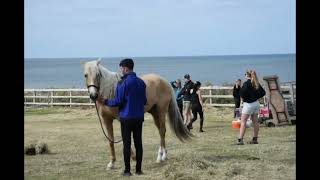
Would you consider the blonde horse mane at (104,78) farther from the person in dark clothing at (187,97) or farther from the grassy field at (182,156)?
the person in dark clothing at (187,97)

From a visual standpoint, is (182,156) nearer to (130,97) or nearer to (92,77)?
(130,97)

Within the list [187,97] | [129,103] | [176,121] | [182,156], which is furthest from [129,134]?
[187,97]

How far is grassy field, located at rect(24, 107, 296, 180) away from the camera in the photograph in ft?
25.8

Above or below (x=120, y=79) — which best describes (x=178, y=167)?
below

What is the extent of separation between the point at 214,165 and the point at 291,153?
208 centimetres

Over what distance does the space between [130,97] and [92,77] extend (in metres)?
0.78

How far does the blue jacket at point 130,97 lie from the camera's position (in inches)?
311

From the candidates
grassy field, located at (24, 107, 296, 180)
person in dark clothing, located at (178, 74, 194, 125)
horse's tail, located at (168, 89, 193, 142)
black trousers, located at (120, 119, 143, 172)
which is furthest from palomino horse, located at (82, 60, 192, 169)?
person in dark clothing, located at (178, 74, 194, 125)

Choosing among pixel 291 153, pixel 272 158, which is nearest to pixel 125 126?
pixel 272 158

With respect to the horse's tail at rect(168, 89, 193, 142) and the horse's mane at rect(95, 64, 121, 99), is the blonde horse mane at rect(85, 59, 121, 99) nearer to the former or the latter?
the horse's mane at rect(95, 64, 121, 99)

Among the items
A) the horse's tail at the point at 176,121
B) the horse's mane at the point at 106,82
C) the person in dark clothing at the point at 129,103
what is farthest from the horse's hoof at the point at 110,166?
the horse's tail at the point at 176,121
